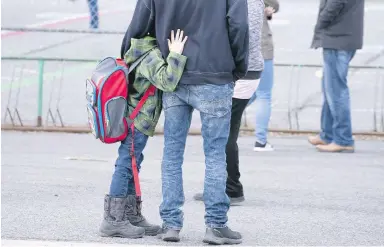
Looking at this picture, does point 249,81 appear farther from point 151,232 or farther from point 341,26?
point 341,26

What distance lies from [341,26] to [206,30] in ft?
14.3

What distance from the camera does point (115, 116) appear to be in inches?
249

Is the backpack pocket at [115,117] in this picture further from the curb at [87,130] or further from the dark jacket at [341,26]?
the curb at [87,130]

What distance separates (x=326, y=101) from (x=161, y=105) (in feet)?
15.0

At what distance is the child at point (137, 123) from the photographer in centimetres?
A: 624

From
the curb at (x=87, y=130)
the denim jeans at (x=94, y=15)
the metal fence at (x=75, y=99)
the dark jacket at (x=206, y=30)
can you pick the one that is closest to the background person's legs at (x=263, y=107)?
the curb at (x=87, y=130)

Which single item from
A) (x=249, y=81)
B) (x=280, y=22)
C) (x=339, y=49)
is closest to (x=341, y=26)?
(x=339, y=49)

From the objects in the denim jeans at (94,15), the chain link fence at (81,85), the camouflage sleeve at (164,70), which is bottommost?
the chain link fence at (81,85)

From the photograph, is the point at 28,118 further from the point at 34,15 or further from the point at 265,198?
the point at 34,15

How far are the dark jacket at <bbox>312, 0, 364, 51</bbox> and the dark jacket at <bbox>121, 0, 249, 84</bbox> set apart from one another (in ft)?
13.6

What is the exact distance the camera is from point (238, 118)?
293 inches

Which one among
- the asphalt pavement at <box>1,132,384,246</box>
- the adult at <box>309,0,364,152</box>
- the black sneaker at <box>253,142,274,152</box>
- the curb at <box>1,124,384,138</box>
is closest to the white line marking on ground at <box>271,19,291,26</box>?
the curb at <box>1,124,384,138</box>

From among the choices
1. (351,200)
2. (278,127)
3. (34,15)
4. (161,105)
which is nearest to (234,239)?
(161,105)

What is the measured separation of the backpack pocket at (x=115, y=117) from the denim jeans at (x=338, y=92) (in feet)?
14.6
